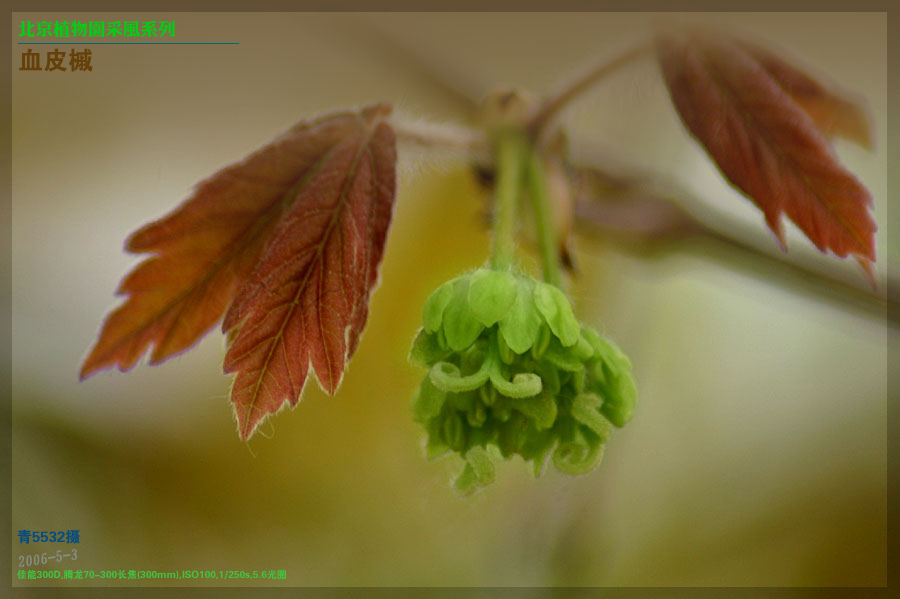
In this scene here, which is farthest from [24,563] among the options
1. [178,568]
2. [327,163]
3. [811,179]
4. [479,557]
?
[811,179]

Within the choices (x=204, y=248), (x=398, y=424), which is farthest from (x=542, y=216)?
(x=398, y=424)

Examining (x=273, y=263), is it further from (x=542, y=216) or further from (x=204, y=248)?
(x=542, y=216)

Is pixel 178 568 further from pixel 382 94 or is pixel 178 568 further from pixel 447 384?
pixel 447 384

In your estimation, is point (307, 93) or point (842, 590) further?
point (307, 93)

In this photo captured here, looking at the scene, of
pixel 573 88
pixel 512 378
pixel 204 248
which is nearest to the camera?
pixel 512 378

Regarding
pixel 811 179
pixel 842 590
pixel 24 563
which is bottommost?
pixel 842 590

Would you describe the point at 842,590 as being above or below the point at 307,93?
below

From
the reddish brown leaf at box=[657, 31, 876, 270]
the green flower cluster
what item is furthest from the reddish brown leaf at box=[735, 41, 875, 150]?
the green flower cluster
